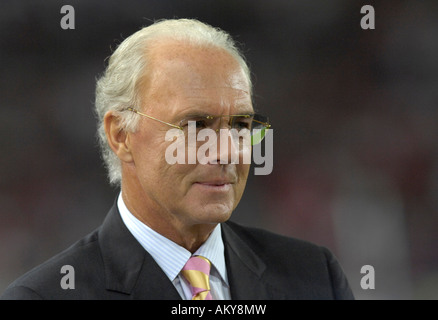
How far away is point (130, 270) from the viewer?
162cm

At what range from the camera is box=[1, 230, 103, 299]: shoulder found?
5.13ft

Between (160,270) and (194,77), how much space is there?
56 centimetres

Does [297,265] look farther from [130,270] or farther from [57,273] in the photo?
[57,273]

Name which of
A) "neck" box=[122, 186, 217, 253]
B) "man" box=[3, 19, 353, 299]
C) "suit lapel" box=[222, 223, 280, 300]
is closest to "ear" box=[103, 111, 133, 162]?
"man" box=[3, 19, 353, 299]

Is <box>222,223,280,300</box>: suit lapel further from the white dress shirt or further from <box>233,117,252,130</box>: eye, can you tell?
<box>233,117,252,130</box>: eye

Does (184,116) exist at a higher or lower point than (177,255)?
higher

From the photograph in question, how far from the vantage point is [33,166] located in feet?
10.4

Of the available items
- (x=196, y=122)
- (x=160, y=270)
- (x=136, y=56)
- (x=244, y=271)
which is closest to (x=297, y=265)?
(x=244, y=271)

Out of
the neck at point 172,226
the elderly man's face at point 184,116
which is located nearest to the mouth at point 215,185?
the elderly man's face at point 184,116

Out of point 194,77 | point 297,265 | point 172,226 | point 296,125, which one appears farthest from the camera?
point 296,125

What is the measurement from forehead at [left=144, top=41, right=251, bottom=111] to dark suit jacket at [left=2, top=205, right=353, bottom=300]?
0.44 metres

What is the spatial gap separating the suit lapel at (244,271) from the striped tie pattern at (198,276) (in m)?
0.10
